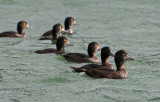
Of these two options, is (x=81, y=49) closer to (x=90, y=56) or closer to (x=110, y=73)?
(x=90, y=56)

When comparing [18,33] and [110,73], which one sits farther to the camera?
[18,33]

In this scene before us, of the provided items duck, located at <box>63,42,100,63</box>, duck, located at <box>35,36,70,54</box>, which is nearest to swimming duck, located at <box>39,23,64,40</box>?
duck, located at <box>35,36,70,54</box>

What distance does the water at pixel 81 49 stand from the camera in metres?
12.6

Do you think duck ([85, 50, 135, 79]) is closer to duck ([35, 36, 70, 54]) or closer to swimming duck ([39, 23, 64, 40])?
duck ([35, 36, 70, 54])

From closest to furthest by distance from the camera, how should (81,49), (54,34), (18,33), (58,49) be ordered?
(58,49) < (81,49) < (54,34) < (18,33)

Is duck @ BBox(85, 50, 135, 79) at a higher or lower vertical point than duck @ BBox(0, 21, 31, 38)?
lower

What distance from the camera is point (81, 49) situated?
18297mm

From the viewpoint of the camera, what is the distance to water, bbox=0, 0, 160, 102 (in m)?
12.6

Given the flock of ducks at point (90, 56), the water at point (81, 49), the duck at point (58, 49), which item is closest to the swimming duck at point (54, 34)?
the flock of ducks at point (90, 56)

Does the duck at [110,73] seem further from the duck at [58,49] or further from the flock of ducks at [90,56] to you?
the duck at [58,49]

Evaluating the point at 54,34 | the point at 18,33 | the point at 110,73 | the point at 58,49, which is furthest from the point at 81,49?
the point at 110,73

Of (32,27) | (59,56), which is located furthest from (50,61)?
(32,27)

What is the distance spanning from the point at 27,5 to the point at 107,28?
620cm

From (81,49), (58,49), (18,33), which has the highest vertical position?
(18,33)
